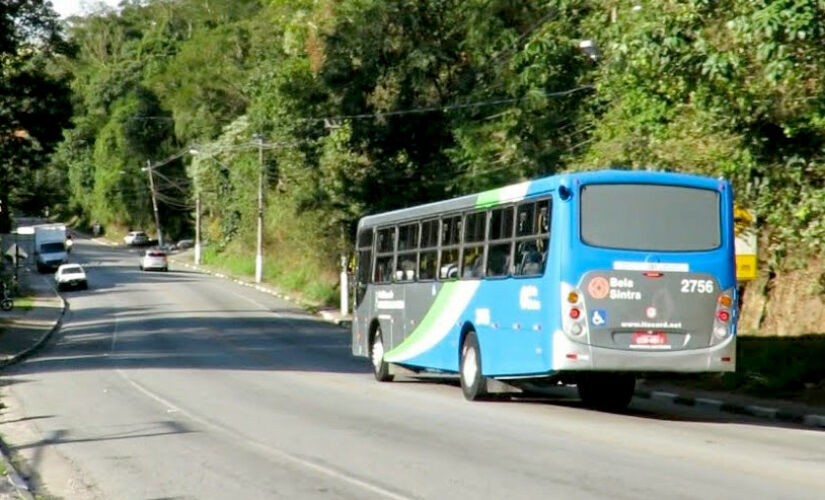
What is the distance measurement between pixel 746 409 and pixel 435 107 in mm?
30965

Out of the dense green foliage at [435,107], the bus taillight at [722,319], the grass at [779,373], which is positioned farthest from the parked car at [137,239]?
the bus taillight at [722,319]

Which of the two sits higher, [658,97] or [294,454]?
[658,97]

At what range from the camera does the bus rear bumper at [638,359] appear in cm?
1848

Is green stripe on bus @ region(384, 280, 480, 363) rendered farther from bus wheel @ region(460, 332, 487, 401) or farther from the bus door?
the bus door

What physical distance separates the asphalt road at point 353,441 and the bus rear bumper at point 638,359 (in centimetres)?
70

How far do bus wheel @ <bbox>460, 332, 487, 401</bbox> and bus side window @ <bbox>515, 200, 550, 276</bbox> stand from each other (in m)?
2.24

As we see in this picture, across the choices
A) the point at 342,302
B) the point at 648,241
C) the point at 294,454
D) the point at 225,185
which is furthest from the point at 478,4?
the point at 225,185

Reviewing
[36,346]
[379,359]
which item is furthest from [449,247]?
[36,346]

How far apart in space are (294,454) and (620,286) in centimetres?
538

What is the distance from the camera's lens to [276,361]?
33.7 meters

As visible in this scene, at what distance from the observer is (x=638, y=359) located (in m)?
18.5

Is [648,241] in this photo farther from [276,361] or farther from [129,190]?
[129,190]

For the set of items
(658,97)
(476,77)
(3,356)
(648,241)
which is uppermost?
→ (476,77)

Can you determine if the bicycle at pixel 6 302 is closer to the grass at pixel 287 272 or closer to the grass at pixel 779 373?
the grass at pixel 287 272
